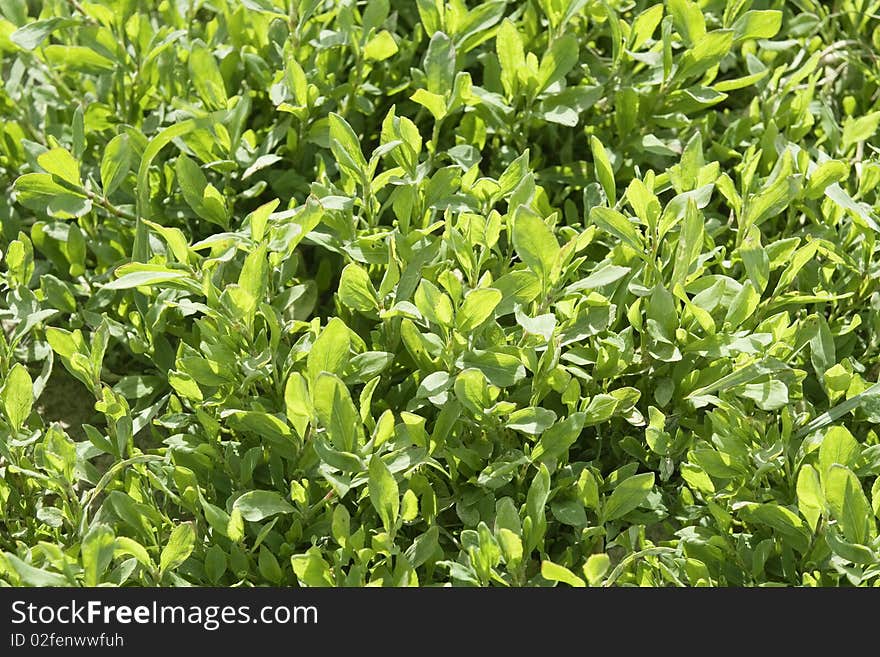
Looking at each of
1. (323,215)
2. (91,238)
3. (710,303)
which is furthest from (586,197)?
(91,238)

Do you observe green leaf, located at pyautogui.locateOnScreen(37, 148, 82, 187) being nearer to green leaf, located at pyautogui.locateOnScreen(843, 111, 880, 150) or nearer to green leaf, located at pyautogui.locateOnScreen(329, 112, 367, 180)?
green leaf, located at pyautogui.locateOnScreen(329, 112, 367, 180)

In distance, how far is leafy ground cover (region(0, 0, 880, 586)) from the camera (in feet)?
4.75

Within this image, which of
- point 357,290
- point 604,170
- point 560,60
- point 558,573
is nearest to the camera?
point 558,573

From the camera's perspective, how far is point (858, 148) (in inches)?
75.7

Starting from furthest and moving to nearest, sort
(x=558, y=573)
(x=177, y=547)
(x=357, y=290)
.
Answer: (x=357, y=290)
(x=177, y=547)
(x=558, y=573)

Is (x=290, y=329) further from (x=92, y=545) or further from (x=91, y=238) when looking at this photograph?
(x=91, y=238)

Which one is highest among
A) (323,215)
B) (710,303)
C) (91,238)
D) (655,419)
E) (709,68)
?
(709,68)

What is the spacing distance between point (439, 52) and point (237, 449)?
2.28 feet

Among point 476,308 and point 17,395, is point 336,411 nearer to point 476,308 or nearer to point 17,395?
point 476,308

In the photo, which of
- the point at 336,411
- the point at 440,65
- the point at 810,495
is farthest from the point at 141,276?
the point at 810,495

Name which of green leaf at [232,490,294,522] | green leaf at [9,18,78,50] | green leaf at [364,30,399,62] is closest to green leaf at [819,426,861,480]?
green leaf at [232,490,294,522]

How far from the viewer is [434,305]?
1.44 m

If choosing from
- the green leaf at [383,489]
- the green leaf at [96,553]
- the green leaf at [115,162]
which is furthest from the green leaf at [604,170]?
the green leaf at [96,553]

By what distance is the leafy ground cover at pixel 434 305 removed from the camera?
4.75ft
